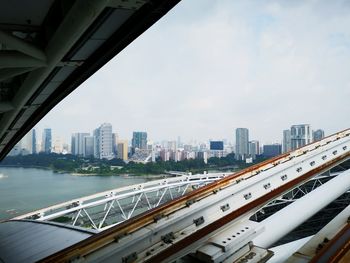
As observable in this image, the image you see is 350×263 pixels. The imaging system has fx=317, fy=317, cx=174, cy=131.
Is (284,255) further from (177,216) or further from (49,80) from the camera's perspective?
(49,80)

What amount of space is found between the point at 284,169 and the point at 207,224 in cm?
142

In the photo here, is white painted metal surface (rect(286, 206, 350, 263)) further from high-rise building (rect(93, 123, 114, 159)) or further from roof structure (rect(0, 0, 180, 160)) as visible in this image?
high-rise building (rect(93, 123, 114, 159))

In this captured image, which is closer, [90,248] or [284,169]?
[90,248]

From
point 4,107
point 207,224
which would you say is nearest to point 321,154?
point 207,224

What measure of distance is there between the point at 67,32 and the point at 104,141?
10337 centimetres

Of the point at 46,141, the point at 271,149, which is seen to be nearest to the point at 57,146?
the point at 46,141

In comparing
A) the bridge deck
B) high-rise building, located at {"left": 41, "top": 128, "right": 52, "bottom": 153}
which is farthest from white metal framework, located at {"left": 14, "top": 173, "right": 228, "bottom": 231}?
high-rise building, located at {"left": 41, "top": 128, "right": 52, "bottom": 153}

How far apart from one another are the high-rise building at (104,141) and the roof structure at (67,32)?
327 feet

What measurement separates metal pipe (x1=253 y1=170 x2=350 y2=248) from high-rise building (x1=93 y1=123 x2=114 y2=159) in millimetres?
100100

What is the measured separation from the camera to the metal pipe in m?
3.54

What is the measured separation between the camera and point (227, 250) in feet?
10.1

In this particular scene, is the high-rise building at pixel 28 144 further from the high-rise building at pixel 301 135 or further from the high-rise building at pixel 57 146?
the high-rise building at pixel 301 135

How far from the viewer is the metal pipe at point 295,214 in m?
3.54

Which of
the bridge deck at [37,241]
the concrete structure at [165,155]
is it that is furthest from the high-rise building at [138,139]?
the bridge deck at [37,241]
